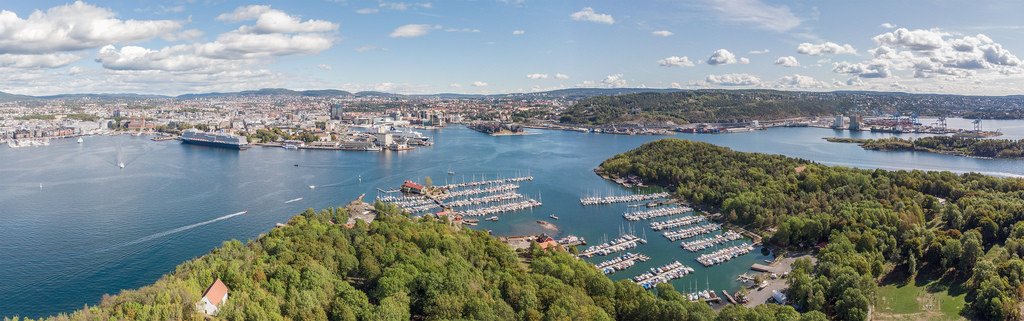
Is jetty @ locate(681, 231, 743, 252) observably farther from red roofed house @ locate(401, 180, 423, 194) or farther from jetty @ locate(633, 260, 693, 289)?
red roofed house @ locate(401, 180, 423, 194)

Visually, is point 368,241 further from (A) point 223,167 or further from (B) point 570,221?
(A) point 223,167

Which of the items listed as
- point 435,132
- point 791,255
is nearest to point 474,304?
point 791,255

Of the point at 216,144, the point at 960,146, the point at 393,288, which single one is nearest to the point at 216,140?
the point at 216,144

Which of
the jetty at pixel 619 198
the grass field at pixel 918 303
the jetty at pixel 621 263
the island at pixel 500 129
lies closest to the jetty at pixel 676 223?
the jetty at pixel 621 263

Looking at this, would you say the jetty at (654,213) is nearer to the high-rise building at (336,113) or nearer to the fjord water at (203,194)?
the fjord water at (203,194)

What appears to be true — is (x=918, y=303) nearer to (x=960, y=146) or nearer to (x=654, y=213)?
Result: (x=654, y=213)
